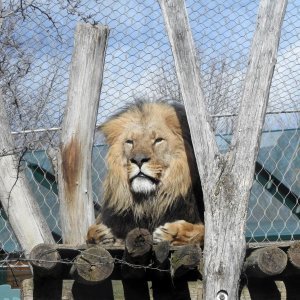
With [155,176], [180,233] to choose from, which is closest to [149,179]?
[155,176]

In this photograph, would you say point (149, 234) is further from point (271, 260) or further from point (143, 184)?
point (143, 184)

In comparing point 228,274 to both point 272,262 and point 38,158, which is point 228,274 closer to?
point 272,262

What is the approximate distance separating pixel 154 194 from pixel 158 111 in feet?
1.45

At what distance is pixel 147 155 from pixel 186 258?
2.33 ft

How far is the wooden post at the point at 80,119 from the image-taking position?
400cm

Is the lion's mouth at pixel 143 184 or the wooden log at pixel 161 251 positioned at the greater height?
the lion's mouth at pixel 143 184

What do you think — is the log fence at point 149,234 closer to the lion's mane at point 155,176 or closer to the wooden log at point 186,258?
the wooden log at point 186,258

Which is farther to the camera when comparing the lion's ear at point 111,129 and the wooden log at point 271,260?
the lion's ear at point 111,129

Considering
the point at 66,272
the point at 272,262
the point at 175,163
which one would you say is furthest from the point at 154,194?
the point at 272,262

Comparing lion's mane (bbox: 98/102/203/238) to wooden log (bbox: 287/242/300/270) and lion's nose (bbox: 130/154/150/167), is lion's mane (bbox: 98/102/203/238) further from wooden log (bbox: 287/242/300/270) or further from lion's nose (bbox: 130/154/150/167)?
wooden log (bbox: 287/242/300/270)

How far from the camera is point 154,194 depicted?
4188mm

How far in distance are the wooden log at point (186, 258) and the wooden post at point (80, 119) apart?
63cm

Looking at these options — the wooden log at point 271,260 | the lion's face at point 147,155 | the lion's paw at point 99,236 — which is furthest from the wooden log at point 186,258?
the lion's face at point 147,155

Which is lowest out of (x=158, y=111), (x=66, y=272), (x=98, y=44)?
(x=66, y=272)
